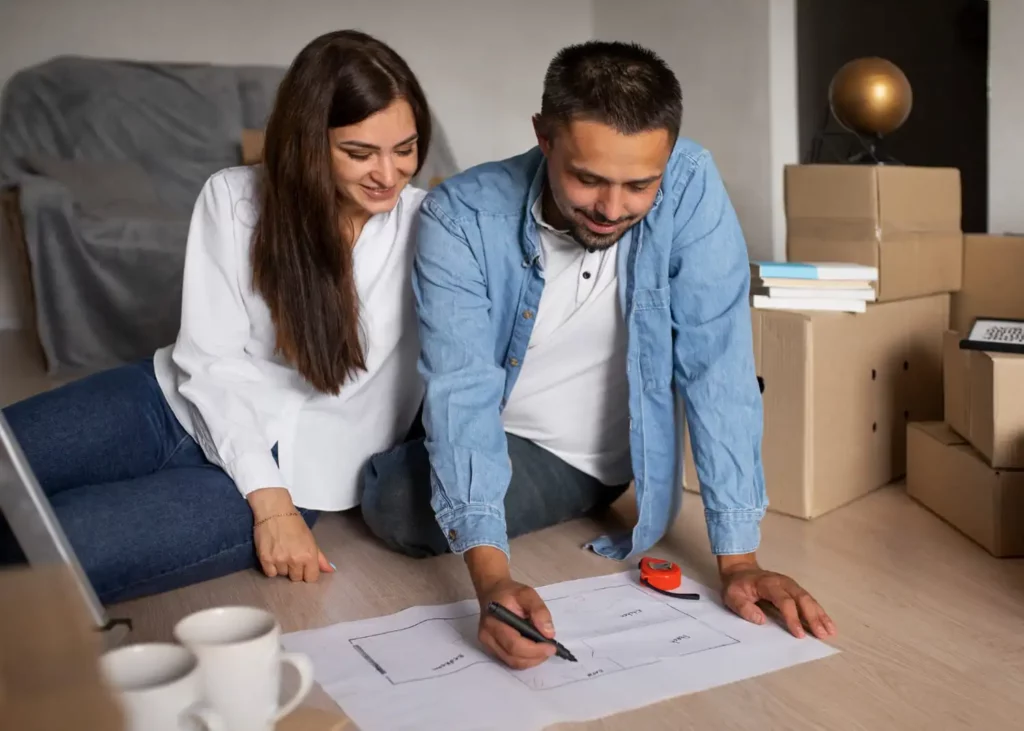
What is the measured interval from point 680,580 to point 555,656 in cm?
29

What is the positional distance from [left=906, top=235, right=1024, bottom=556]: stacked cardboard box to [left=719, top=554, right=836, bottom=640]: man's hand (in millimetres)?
442

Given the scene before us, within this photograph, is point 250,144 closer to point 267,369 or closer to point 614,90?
point 267,369

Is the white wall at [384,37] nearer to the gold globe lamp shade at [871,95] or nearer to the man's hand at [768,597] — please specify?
the gold globe lamp shade at [871,95]

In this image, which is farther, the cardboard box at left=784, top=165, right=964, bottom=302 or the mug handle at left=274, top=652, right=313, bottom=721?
the cardboard box at left=784, top=165, right=964, bottom=302

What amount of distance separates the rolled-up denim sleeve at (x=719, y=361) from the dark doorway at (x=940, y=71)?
9.02 ft

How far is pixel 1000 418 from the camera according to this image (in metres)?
1.56

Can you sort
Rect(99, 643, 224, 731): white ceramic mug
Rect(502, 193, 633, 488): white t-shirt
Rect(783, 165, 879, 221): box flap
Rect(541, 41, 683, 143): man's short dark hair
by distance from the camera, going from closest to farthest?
Rect(99, 643, 224, 731): white ceramic mug → Rect(541, 41, 683, 143): man's short dark hair → Rect(502, 193, 633, 488): white t-shirt → Rect(783, 165, 879, 221): box flap

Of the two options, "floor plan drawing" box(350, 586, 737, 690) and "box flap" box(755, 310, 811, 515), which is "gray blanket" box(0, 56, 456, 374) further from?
"floor plan drawing" box(350, 586, 737, 690)

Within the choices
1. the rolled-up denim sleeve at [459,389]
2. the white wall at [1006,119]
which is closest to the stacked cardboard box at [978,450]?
the white wall at [1006,119]

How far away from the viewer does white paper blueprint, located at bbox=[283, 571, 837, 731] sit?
107 centimetres

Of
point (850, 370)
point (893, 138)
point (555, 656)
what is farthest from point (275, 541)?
point (893, 138)

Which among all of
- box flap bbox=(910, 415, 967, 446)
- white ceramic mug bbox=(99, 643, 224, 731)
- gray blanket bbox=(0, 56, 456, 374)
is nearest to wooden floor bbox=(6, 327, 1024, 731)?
box flap bbox=(910, 415, 967, 446)

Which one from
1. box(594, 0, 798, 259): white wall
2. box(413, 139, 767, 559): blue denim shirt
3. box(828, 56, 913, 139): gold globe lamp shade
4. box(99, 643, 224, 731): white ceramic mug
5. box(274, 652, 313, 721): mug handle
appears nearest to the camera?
box(99, 643, 224, 731): white ceramic mug

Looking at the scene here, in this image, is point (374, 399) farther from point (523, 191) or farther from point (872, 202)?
point (872, 202)
